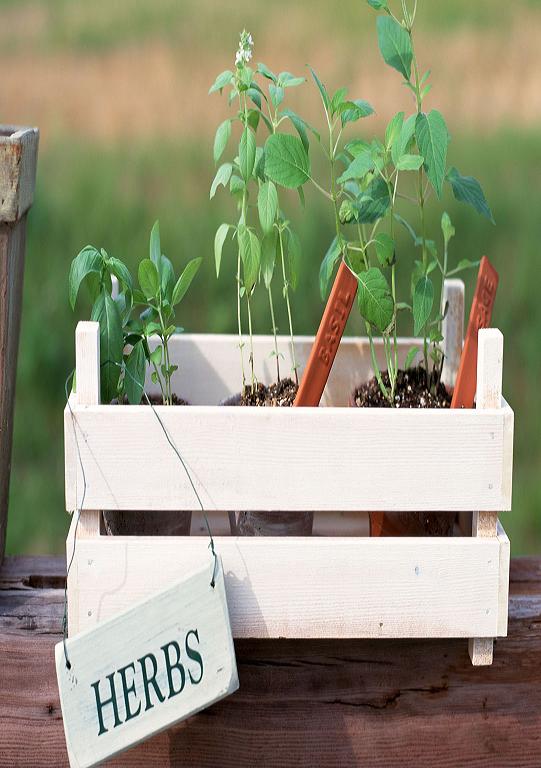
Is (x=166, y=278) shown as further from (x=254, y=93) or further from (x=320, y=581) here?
(x=320, y=581)

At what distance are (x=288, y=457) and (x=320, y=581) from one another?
13 centimetres

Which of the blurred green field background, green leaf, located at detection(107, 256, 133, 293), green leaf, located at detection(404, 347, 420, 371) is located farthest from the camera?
the blurred green field background

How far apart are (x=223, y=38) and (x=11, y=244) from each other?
1.81 meters

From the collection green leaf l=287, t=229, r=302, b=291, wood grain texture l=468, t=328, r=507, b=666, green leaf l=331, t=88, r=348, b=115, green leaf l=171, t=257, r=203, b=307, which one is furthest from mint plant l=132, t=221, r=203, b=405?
wood grain texture l=468, t=328, r=507, b=666

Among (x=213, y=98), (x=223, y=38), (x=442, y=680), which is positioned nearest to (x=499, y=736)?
(x=442, y=680)

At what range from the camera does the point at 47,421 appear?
7.50 ft

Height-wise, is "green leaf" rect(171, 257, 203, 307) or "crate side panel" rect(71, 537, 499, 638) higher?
"green leaf" rect(171, 257, 203, 307)

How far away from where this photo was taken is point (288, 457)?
0.99m

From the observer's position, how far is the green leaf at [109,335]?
1.04m

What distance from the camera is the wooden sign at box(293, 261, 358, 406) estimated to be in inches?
41.1

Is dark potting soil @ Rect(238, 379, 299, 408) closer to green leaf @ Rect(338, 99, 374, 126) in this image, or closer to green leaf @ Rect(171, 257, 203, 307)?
green leaf @ Rect(171, 257, 203, 307)

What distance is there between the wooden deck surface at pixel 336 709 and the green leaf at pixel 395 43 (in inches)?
24.0

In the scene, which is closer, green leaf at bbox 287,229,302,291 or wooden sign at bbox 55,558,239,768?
wooden sign at bbox 55,558,239,768

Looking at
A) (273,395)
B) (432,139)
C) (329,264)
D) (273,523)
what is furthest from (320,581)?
(432,139)
